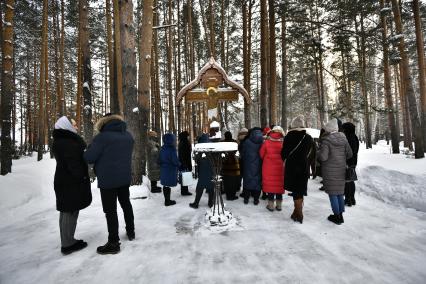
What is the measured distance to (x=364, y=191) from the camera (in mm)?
7055

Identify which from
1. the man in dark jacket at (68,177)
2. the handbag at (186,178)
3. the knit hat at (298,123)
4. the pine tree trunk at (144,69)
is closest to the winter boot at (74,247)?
the man in dark jacket at (68,177)

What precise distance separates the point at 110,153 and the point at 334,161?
3.85 meters

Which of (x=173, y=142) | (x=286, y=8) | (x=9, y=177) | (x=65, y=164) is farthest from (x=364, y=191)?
(x=9, y=177)

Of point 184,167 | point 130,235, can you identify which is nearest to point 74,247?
point 130,235

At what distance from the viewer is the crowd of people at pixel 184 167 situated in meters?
3.46

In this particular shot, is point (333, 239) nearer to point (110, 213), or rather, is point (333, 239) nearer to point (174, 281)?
point (174, 281)

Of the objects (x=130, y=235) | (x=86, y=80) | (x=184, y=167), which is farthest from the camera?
(x=86, y=80)

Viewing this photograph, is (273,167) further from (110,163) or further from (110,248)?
(110,248)

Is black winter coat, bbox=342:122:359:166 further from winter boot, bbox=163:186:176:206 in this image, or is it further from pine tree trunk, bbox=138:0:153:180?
pine tree trunk, bbox=138:0:153:180

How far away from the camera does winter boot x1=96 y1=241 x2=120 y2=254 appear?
136 inches

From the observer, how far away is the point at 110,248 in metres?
3.48

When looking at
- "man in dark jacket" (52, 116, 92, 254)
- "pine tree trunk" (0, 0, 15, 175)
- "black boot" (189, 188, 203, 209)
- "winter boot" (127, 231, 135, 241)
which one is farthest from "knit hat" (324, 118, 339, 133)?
"pine tree trunk" (0, 0, 15, 175)

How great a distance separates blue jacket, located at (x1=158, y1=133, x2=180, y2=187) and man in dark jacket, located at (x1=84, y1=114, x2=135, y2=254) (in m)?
2.14

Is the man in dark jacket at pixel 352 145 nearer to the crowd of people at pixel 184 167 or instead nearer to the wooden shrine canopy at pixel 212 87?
the crowd of people at pixel 184 167
